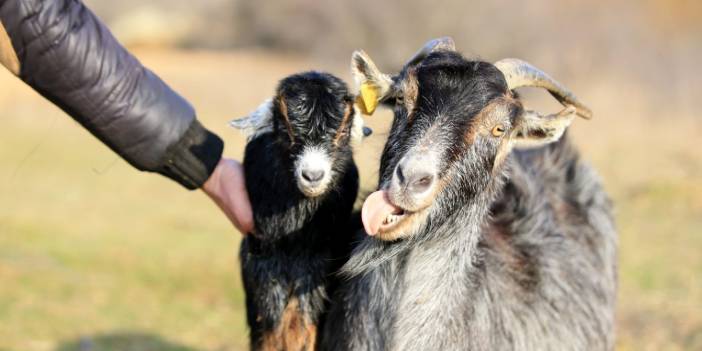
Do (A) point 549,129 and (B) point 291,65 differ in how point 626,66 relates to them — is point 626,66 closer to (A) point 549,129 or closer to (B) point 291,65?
(B) point 291,65

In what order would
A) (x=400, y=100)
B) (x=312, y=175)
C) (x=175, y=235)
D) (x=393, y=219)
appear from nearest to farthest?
(x=393, y=219) < (x=312, y=175) < (x=400, y=100) < (x=175, y=235)

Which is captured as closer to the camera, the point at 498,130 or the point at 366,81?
the point at 498,130

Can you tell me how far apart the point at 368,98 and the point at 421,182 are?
0.85 meters

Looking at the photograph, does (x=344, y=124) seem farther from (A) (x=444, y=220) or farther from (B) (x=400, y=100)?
(A) (x=444, y=220)

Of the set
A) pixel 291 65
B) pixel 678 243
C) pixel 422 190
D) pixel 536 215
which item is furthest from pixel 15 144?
pixel 422 190

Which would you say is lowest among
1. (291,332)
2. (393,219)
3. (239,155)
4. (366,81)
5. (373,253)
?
(291,332)

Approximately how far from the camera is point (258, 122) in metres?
5.48

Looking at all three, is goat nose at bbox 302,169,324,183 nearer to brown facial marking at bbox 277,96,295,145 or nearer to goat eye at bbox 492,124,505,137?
brown facial marking at bbox 277,96,295,145

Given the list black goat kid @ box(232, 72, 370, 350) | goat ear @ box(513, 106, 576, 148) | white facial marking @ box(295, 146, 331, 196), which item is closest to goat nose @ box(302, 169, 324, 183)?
white facial marking @ box(295, 146, 331, 196)

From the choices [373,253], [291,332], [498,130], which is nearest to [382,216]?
[373,253]

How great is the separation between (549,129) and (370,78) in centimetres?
98

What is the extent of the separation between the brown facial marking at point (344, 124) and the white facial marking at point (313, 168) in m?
0.12

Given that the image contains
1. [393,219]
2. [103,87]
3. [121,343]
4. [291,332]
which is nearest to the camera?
[393,219]

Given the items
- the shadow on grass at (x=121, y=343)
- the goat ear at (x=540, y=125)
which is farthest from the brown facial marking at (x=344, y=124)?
the shadow on grass at (x=121, y=343)
